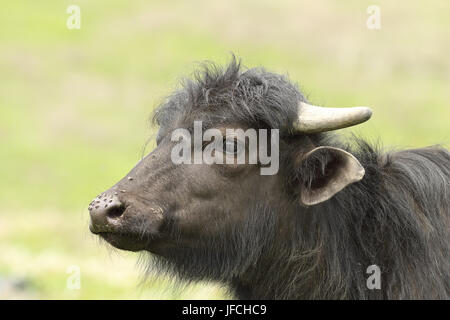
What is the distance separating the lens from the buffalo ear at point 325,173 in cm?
853

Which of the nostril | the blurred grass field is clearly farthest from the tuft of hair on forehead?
the blurred grass field

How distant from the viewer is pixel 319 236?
9.00 metres

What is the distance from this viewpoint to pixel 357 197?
30.2 feet

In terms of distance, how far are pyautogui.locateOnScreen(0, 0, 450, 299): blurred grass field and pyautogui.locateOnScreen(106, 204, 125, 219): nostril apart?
75.6ft

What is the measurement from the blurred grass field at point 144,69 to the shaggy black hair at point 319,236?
73.9 ft

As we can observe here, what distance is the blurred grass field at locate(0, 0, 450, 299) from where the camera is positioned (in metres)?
42.4

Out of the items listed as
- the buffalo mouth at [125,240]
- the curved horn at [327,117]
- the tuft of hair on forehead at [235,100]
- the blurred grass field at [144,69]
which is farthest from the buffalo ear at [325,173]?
the blurred grass field at [144,69]

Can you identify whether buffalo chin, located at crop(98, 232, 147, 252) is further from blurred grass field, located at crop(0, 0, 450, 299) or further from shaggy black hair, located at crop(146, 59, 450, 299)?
blurred grass field, located at crop(0, 0, 450, 299)

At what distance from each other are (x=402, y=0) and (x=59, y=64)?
75.7 feet

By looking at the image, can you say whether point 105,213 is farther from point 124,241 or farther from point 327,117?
point 327,117

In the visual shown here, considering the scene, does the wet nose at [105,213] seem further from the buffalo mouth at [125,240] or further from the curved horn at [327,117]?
the curved horn at [327,117]

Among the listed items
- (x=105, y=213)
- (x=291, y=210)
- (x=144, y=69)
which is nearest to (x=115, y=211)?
(x=105, y=213)

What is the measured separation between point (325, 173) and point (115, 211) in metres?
2.23

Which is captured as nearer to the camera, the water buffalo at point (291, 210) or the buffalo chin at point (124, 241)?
the buffalo chin at point (124, 241)
